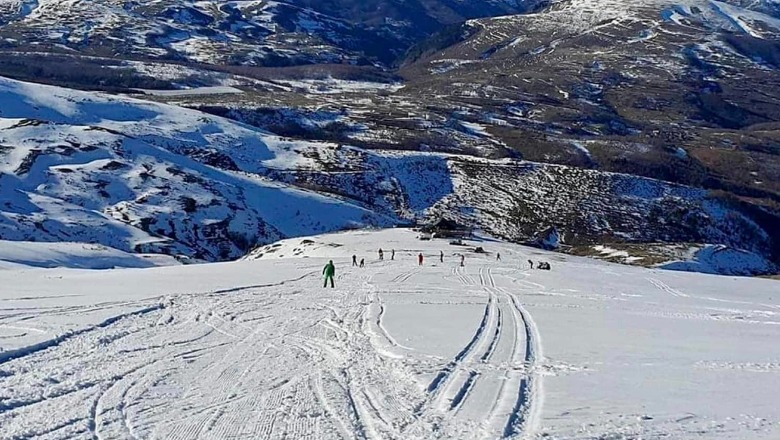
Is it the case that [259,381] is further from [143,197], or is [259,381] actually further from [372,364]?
[143,197]

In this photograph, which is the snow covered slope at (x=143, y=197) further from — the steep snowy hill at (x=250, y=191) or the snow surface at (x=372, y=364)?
the snow surface at (x=372, y=364)

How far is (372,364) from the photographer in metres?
15.3

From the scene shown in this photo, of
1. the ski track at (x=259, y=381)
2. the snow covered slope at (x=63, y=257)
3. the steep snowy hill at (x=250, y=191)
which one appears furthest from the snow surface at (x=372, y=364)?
the steep snowy hill at (x=250, y=191)

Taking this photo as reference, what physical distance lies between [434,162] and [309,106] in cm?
6123

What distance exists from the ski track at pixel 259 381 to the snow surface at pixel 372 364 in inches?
2.0

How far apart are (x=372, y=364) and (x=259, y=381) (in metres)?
2.48

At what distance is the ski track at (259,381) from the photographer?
11.1 m

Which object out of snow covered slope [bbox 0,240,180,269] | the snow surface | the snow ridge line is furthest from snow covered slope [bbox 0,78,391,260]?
the snow ridge line

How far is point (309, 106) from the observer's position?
176000 millimetres

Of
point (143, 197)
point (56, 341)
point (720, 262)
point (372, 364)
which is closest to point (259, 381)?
point (372, 364)

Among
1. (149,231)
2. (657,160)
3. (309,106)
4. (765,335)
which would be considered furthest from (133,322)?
(309,106)

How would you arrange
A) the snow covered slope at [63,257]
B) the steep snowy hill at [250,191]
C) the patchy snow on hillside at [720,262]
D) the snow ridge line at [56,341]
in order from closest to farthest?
the snow ridge line at [56,341], the snow covered slope at [63,257], the patchy snow on hillside at [720,262], the steep snowy hill at [250,191]

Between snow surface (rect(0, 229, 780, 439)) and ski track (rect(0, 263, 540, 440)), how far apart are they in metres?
0.05

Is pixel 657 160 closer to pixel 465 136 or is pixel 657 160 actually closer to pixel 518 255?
pixel 465 136
